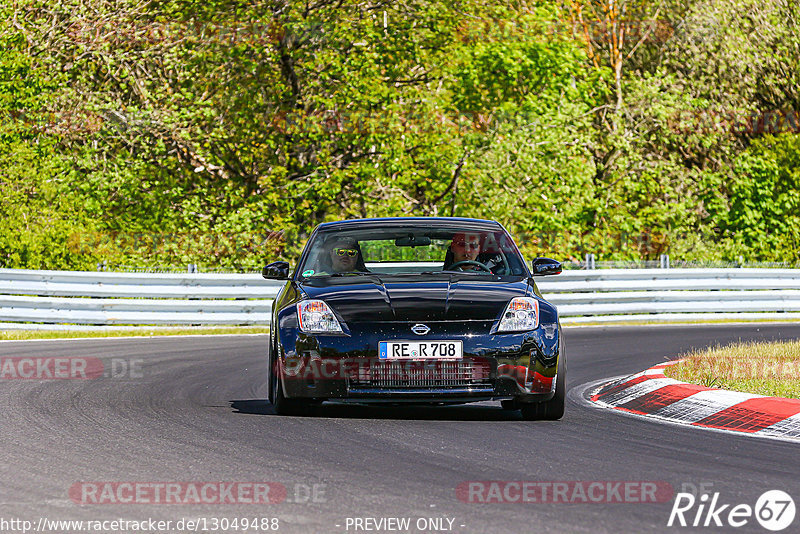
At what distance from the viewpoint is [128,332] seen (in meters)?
19.7

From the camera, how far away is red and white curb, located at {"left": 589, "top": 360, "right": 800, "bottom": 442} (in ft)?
27.1

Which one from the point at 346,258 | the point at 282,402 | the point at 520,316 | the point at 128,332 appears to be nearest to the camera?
the point at 520,316

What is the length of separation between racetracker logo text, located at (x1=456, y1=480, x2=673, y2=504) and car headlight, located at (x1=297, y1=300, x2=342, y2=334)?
2677 millimetres

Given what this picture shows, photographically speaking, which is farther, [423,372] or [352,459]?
[423,372]

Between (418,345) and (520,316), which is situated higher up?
(520,316)

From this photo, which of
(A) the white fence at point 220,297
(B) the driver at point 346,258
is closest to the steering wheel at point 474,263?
(B) the driver at point 346,258

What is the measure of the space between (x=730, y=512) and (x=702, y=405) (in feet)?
12.4

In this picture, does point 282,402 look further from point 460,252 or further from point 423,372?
point 460,252

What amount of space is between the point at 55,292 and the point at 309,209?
7.66 meters

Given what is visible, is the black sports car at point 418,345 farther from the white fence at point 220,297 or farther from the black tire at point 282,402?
the white fence at point 220,297

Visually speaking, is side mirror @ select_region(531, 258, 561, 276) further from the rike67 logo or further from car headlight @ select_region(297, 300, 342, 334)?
the rike67 logo

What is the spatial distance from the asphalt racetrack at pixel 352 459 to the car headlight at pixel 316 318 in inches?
25.2

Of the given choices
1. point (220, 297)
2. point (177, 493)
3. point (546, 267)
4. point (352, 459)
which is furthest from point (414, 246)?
point (220, 297)

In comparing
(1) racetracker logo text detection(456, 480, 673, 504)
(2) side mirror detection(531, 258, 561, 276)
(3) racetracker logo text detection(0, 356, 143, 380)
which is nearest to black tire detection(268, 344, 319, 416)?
(2) side mirror detection(531, 258, 561, 276)
